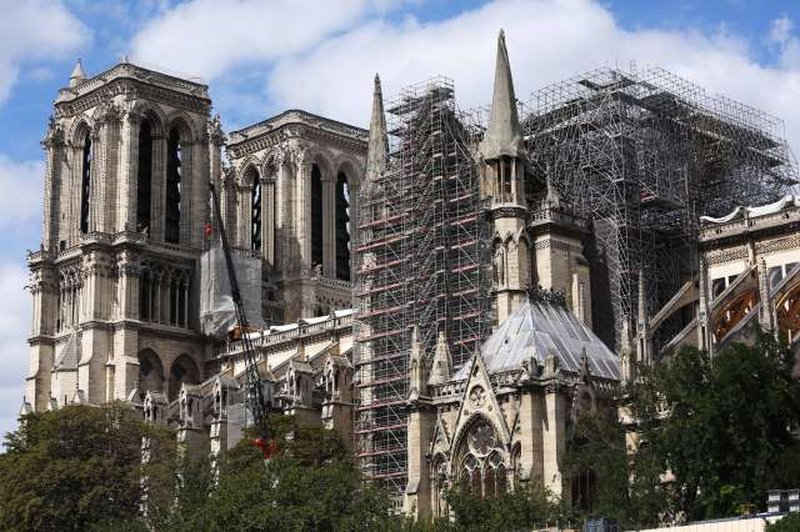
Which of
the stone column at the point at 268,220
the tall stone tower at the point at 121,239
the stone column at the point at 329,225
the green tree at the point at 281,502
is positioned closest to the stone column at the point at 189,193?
the tall stone tower at the point at 121,239

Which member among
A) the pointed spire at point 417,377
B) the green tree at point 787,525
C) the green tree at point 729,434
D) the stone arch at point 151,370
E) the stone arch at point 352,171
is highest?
the stone arch at point 352,171

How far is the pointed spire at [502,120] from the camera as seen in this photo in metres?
73.4

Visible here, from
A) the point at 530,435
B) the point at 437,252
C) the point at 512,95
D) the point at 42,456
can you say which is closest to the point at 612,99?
the point at 512,95

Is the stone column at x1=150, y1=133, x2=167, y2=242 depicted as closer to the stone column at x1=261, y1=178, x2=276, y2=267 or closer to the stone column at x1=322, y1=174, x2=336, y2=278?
the stone column at x1=261, y1=178, x2=276, y2=267

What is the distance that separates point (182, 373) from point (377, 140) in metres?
25.6

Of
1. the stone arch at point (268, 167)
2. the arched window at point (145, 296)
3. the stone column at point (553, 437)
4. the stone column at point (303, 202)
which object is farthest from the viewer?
the stone arch at point (268, 167)

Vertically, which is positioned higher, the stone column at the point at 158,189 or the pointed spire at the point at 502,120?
the stone column at the point at 158,189

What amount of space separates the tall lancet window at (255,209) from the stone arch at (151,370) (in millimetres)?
17233

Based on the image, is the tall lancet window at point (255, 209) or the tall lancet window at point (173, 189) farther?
the tall lancet window at point (255, 209)

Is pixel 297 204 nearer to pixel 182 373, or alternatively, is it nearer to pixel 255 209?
pixel 255 209

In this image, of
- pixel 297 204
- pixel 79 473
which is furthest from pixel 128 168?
pixel 79 473

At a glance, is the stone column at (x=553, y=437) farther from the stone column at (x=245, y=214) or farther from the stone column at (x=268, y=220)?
the stone column at (x=245, y=214)

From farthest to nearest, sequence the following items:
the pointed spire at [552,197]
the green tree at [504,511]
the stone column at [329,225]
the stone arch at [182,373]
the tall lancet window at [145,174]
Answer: the stone column at [329,225] → the tall lancet window at [145,174] → the stone arch at [182,373] → the pointed spire at [552,197] → the green tree at [504,511]

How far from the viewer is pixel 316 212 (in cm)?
11694
